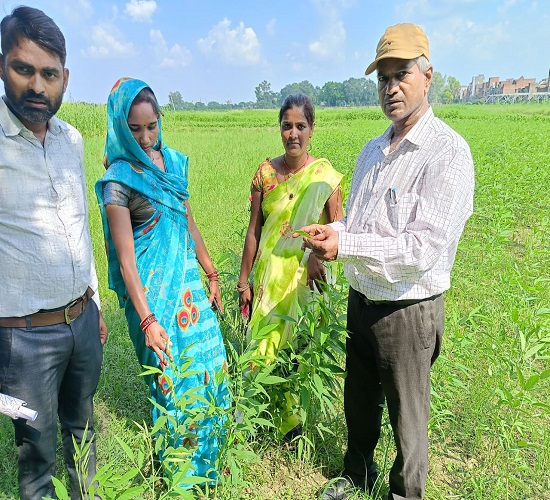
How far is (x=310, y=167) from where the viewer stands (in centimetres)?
233

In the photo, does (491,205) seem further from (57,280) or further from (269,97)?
(269,97)

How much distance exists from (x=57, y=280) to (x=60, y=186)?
0.33 metres

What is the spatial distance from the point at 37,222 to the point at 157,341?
64 centimetres

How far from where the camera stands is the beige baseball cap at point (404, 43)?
156 centimetres

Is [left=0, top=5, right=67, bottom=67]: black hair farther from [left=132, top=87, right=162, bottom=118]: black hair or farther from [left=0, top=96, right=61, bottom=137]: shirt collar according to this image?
[left=132, top=87, right=162, bottom=118]: black hair

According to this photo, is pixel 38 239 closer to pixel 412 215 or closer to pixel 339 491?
pixel 412 215

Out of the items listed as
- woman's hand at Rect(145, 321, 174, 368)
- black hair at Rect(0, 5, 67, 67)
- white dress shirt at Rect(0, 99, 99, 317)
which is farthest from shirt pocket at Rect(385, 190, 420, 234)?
black hair at Rect(0, 5, 67, 67)

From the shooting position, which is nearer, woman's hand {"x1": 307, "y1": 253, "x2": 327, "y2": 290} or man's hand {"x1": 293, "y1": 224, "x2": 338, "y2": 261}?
man's hand {"x1": 293, "y1": 224, "x2": 338, "y2": 261}

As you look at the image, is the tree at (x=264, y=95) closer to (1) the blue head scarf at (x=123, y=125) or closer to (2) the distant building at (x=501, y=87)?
(2) the distant building at (x=501, y=87)

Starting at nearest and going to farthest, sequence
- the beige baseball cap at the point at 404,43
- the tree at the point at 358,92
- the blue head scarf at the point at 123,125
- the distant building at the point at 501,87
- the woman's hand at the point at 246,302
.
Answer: the beige baseball cap at the point at 404,43 → the blue head scarf at the point at 123,125 → the woman's hand at the point at 246,302 → the distant building at the point at 501,87 → the tree at the point at 358,92

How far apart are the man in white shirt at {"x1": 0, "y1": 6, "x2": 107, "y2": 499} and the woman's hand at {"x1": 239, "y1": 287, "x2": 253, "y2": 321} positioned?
0.98m

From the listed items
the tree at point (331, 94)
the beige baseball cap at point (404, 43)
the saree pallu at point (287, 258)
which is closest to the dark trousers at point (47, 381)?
the saree pallu at point (287, 258)

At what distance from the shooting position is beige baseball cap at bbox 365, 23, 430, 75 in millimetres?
1558

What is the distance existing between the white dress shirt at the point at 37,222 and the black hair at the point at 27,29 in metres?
0.20
